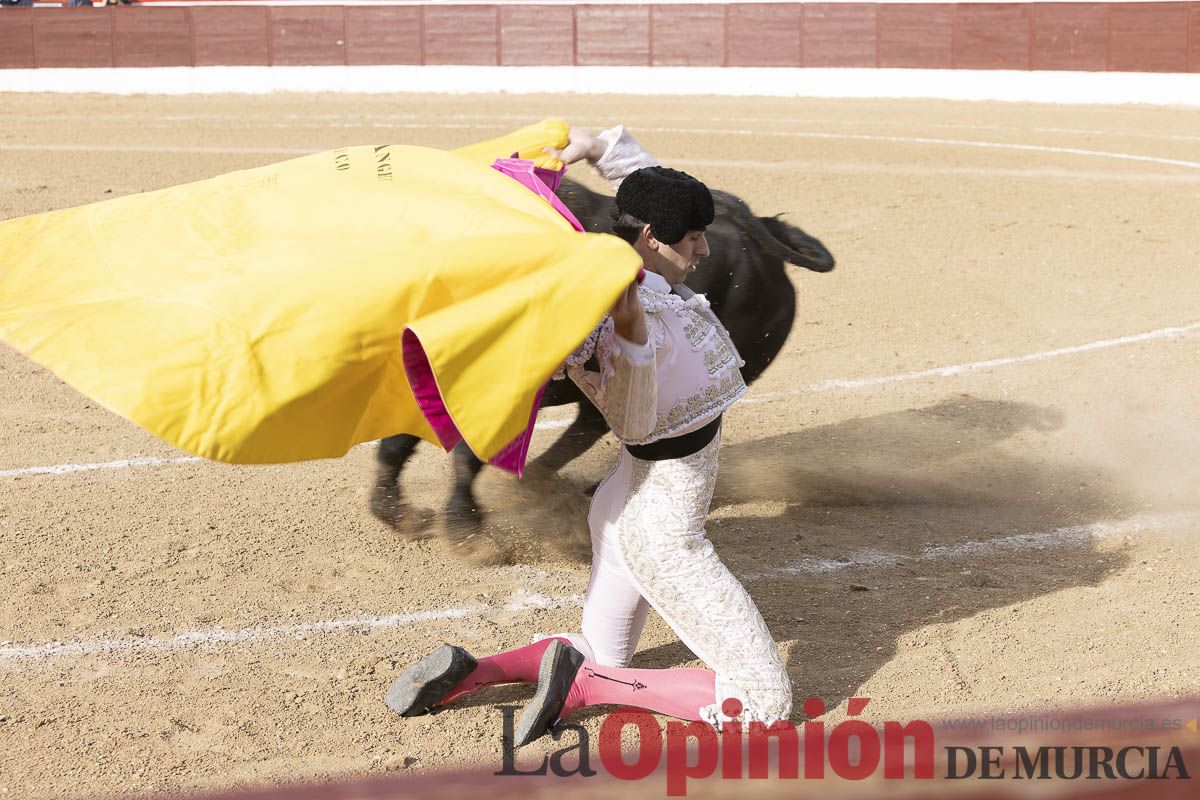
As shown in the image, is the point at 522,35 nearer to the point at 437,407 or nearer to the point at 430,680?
the point at 430,680

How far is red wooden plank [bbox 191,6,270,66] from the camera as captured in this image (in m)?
14.6

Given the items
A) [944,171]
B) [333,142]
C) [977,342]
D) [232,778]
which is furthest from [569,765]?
[333,142]

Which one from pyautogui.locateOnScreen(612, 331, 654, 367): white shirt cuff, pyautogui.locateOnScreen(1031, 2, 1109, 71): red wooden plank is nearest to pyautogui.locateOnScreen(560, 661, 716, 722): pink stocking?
pyautogui.locateOnScreen(612, 331, 654, 367): white shirt cuff

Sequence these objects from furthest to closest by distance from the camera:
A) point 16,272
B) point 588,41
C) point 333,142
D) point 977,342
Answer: point 588,41 → point 333,142 → point 977,342 → point 16,272

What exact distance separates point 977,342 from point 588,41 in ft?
→ 31.8

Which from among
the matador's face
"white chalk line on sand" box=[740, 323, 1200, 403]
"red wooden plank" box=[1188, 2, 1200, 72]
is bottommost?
"white chalk line on sand" box=[740, 323, 1200, 403]

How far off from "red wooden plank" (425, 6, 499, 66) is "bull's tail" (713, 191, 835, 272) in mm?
11179

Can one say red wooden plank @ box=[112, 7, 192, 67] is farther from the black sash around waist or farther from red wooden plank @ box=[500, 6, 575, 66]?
the black sash around waist

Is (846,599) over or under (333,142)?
under

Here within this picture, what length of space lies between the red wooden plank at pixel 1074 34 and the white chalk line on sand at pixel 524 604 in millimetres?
10820

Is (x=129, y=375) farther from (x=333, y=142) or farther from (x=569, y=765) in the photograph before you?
(x=333, y=142)

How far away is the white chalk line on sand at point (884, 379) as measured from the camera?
433 centimetres

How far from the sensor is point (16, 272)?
90.8 inches

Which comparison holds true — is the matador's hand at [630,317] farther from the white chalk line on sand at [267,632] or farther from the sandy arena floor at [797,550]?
the white chalk line on sand at [267,632]
